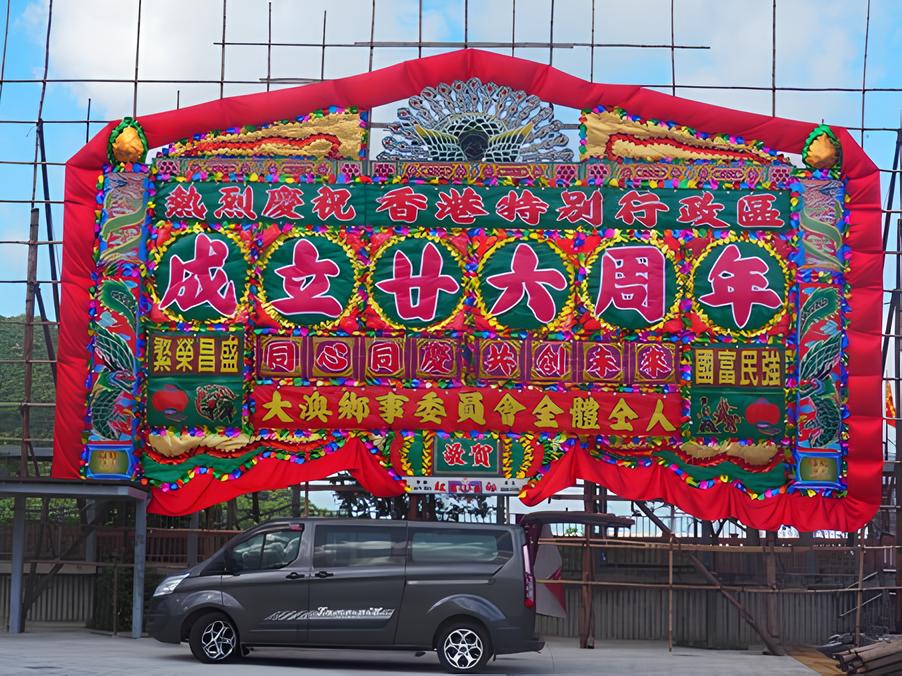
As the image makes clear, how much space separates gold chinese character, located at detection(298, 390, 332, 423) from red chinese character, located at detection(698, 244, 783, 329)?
21.0ft

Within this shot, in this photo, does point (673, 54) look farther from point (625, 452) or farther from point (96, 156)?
point (96, 156)

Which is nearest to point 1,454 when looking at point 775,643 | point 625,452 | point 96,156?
point 96,156

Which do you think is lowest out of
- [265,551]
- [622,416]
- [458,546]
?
[265,551]

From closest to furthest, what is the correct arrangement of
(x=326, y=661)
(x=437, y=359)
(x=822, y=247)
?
(x=326, y=661)
(x=437, y=359)
(x=822, y=247)

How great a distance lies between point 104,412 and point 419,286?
5560mm

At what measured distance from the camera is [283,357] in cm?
2464

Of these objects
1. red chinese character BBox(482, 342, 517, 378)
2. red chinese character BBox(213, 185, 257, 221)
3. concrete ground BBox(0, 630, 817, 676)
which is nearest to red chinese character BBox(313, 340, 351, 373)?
red chinese character BBox(482, 342, 517, 378)

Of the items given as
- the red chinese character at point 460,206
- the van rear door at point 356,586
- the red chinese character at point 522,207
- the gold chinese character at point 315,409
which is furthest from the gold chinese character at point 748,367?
the van rear door at point 356,586

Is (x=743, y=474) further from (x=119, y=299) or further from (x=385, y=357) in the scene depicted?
(x=119, y=299)

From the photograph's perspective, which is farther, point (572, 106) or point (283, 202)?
point (572, 106)

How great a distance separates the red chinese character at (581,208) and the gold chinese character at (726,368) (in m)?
2.98

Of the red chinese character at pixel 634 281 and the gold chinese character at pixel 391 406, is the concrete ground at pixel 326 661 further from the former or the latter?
the red chinese character at pixel 634 281

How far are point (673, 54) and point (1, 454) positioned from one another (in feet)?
55.5

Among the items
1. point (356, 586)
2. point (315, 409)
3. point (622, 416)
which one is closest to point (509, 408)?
point (622, 416)
